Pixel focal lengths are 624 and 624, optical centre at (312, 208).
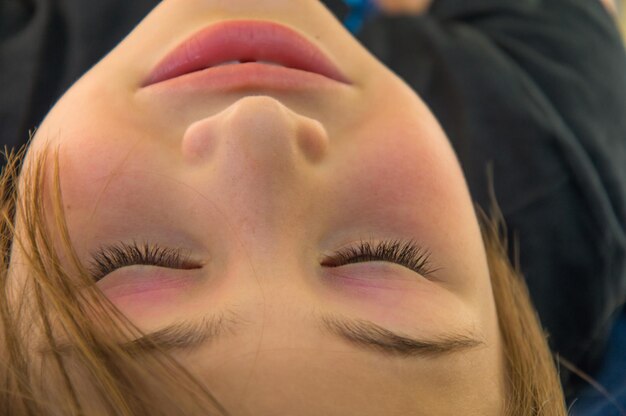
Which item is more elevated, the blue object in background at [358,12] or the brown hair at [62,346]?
the blue object in background at [358,12]

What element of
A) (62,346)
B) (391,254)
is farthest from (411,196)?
(62,346)

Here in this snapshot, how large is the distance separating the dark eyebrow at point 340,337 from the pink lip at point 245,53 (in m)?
0.22

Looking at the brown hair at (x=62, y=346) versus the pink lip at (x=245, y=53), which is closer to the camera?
the brown hair at (x=62, y=346)

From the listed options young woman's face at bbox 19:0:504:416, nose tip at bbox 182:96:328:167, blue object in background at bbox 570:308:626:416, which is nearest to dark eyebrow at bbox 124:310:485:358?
young woman's face at bbox 19:0:504:416

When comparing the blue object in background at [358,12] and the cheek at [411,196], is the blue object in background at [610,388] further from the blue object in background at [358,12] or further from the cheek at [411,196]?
the blue object in background at [358,12]

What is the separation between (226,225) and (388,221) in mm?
137

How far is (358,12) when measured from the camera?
3.19 ft

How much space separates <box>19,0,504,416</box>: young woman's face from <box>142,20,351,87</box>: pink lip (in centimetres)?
1

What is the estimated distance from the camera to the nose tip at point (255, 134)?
0.49m

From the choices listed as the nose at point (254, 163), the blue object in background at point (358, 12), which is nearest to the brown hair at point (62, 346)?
the nose at point (254, 163)

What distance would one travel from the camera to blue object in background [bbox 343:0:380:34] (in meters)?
0.96

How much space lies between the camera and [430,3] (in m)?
0.98

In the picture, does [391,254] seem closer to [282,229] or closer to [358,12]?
[282,229]

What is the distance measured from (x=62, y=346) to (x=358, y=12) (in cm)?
70
